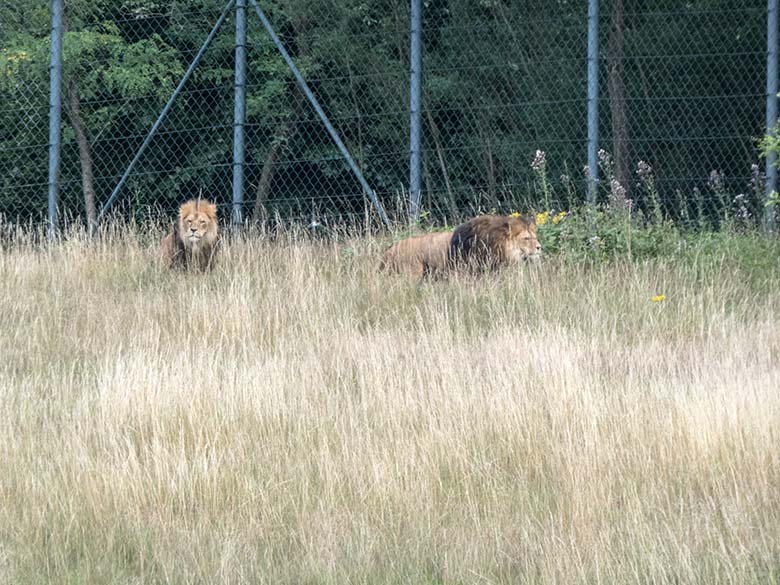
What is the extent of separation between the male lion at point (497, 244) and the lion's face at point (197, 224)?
7.46ft

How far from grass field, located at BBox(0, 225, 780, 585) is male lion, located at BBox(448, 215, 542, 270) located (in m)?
0.58

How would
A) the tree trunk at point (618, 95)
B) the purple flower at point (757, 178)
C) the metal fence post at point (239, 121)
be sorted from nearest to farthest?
1. the purple flower at point (757, 178)
2. the metal fence post at point (239, 121)
3. the tree trunk at point (618, 95)

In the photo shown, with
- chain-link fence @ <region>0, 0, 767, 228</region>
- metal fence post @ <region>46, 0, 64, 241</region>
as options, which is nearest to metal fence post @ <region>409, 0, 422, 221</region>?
chain-link fence @ <region>0, 0, 767, 228</region>

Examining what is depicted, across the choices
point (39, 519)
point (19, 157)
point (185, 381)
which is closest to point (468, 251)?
point (185, 381)

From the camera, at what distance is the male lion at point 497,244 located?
10.3 metres

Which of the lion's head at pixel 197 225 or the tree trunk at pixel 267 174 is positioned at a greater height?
the tree trunk at pixel 267 174

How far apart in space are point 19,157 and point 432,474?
39.9 ft

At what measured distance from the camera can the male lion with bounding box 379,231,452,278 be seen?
10609 mm

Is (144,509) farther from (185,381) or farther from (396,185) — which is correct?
(396,185)

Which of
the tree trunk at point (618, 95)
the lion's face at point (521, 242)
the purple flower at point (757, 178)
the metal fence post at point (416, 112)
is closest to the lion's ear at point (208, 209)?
the metal fence post at point (416, 112)

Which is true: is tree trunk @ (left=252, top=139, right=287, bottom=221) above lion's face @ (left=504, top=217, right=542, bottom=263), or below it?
above

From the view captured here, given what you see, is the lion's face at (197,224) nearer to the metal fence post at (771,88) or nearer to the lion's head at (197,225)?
the lion's head at (197,225)

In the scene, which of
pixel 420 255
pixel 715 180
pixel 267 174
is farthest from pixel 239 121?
pixel 715 180

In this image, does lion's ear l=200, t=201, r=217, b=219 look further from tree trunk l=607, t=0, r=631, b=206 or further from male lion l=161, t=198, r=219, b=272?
tree trunk l=607, t=0, r=631, b=206
